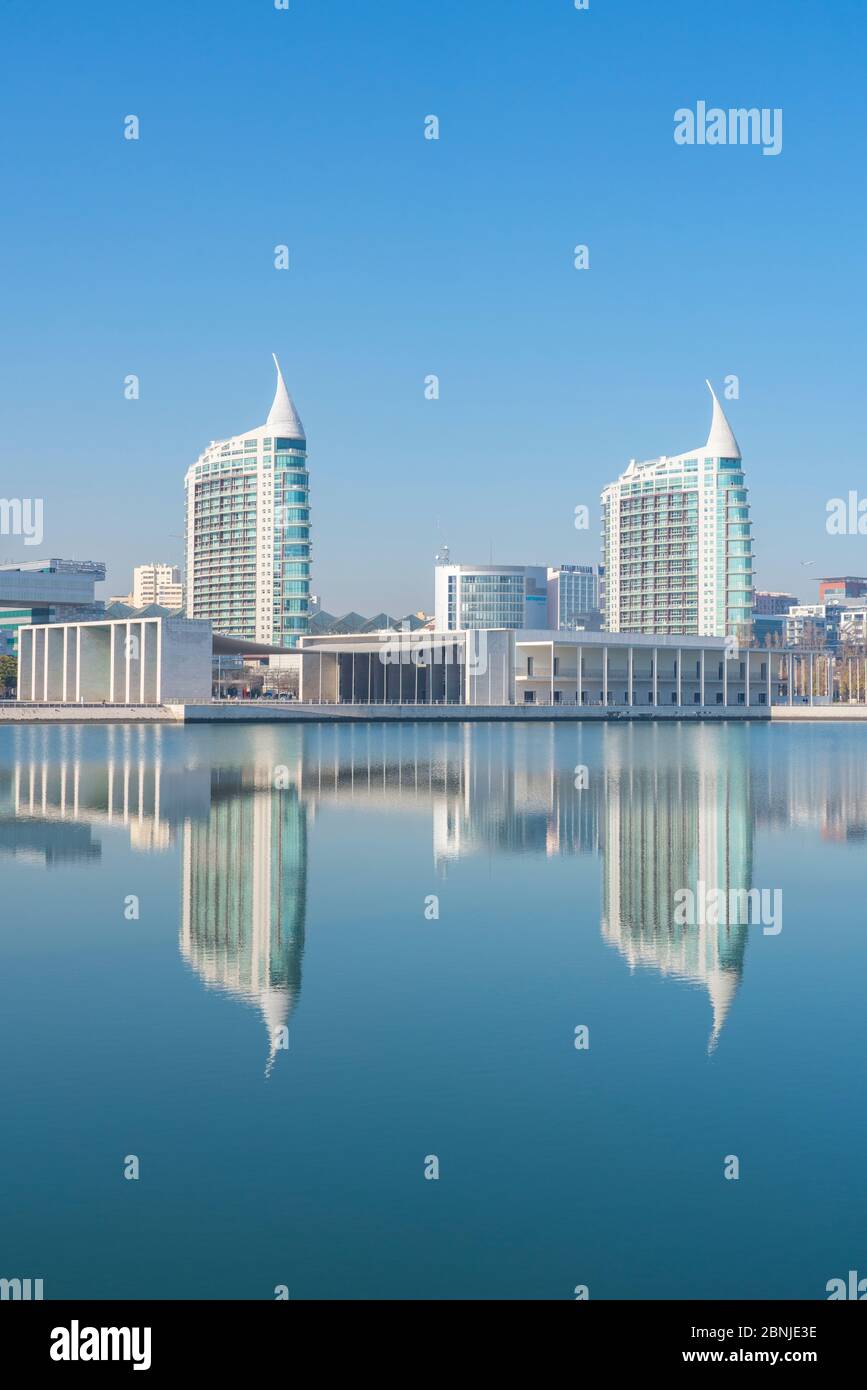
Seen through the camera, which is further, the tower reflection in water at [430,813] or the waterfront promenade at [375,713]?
the waterfront promenade at [375,713]

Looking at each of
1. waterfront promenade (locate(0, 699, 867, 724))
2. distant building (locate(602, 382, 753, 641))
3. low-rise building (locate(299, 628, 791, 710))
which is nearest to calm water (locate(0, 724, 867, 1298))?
waterfront promenade (locate(0, 699, 867, 724))

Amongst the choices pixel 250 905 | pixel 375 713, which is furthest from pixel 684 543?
pixel 250 905

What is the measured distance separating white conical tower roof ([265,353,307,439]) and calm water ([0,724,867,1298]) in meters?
119

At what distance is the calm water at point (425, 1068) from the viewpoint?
684 cm

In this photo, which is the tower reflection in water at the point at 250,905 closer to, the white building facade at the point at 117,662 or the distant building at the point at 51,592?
the white building facade at the point at 117,662

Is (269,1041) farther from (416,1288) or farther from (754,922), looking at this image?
(754,922)

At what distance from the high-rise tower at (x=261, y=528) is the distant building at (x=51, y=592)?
1793 cm

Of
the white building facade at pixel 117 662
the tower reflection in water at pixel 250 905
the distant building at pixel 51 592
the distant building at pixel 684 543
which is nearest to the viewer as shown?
the tower reflection in water at pixel 250 905

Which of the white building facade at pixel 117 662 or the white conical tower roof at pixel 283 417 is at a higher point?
the white conical tower roof at pixel 283 417

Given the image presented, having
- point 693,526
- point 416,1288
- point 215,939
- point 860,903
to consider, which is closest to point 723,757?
point 860,903

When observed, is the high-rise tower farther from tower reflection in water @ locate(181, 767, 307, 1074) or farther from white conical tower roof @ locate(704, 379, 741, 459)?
tower reflection in water @ locate(181, 767, 307, 1074)

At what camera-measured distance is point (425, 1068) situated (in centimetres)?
984

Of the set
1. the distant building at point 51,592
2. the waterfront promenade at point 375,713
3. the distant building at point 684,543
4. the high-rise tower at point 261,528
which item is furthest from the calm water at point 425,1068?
the distant building at point 684,543
